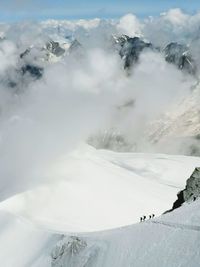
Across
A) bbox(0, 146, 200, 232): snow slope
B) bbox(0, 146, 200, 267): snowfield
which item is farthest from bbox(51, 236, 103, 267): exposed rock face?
bbox(0, 146, 200, 232): snow slope

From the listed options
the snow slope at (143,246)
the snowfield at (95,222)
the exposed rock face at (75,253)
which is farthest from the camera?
the exposed rock face at (75,253)

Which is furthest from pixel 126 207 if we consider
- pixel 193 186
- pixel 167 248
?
pixel 167 248

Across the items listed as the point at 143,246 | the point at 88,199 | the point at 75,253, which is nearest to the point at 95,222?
the point at 88,199

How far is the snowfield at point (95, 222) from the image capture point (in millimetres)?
41438

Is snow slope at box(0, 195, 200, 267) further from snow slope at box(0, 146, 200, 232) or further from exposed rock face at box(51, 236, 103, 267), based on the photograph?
snow slope at box(0, 146, 200, 232)

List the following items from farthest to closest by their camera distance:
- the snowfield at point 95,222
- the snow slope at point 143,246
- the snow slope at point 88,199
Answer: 1. the snow slope at point 88,199
2. the snowfield at point 95,222
3. the snow slope at point 143,246

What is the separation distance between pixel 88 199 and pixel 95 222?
59.1ft

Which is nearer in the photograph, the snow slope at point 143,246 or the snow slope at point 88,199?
the snow slope at point 143,246

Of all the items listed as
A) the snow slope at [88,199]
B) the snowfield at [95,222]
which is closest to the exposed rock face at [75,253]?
the snowfield at [95,222]

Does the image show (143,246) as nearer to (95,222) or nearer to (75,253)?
(75,253)

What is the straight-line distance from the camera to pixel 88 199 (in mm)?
121188

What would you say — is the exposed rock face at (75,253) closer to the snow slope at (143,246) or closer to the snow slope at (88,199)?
the snow slope at (143,246)

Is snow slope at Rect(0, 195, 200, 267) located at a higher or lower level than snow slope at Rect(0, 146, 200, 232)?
lower

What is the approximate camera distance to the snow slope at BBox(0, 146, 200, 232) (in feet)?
335
